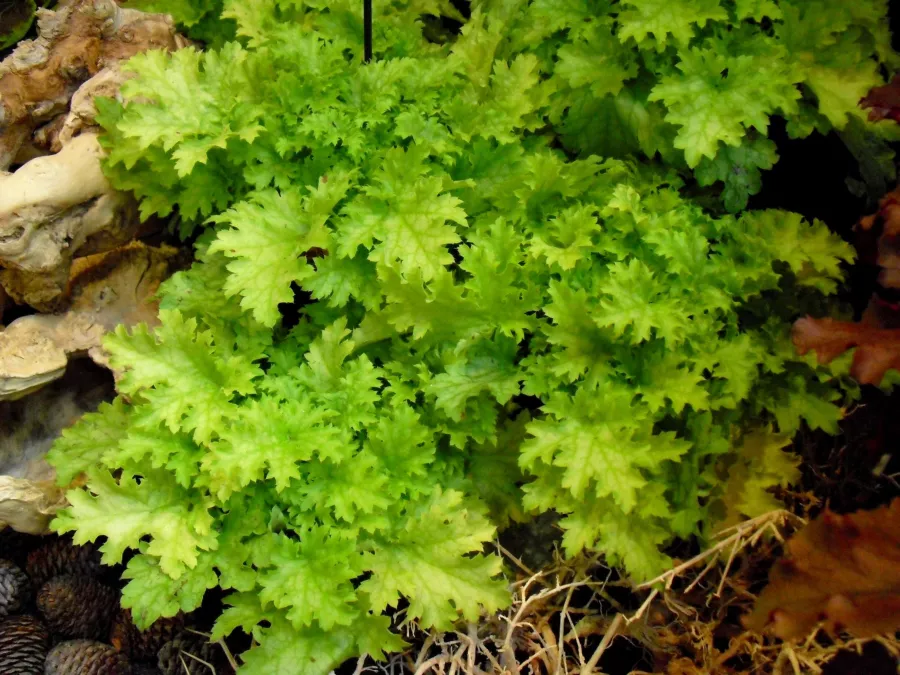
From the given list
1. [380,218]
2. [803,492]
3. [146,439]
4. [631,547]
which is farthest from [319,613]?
[803,492]

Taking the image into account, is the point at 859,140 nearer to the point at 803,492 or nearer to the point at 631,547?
the point at 803,492

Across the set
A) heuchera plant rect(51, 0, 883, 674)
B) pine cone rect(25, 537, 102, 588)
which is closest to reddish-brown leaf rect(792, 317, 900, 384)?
heuchera plant rect(51, 0, 883, 674)

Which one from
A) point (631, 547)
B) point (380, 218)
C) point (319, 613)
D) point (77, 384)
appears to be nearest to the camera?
point (319, 613)

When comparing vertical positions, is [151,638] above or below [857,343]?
below

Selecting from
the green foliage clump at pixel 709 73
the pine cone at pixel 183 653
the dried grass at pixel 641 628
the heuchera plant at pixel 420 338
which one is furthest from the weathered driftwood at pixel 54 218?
the dried grass at pixel 641 628

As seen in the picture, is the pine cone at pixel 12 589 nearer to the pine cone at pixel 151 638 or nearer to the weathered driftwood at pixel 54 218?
the pine cone at pixel 151 638

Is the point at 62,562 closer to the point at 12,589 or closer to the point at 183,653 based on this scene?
the point at 12,589

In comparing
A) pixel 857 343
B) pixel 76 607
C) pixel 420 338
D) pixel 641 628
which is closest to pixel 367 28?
pixel 420 338
